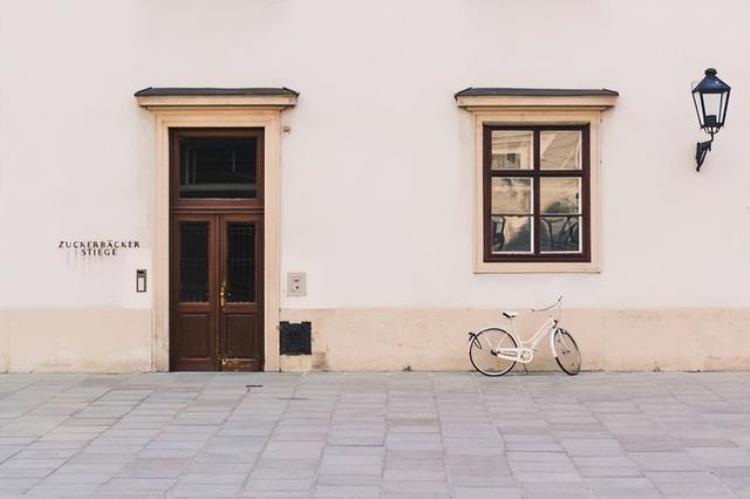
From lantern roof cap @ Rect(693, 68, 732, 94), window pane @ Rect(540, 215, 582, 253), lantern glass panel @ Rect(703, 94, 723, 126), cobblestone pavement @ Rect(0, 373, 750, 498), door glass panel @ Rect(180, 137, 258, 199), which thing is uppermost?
lantern roof cap @ Rect(693, 68, 732, 94)

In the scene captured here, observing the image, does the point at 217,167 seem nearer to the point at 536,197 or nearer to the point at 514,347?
the point at 536,197

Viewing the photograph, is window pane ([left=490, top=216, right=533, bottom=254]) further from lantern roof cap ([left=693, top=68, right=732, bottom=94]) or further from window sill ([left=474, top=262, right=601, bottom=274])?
lantern roof cap ([left=693, top=68, right=732, bottom=94])

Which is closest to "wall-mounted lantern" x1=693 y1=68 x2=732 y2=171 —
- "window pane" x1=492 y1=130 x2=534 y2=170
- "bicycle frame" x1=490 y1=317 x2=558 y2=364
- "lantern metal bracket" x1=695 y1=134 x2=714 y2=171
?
"lantern metal bracket" x1=695 y1=134 x2=714 y2=171

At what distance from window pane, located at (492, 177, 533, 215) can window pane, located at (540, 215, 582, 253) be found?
31 cm

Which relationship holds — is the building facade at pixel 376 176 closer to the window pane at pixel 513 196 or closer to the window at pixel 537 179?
the window at pixel 537 179

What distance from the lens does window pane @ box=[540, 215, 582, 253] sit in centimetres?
1195

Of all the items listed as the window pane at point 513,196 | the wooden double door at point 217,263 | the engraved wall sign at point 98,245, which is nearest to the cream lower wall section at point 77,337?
the wooden double door at point 217,263

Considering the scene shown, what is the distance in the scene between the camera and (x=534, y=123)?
11883 millimetres

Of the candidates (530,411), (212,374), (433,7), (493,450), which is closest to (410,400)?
(530,411)

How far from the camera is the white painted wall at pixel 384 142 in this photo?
1180 cm

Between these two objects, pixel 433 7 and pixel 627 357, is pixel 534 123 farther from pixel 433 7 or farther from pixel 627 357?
pixel 627 357

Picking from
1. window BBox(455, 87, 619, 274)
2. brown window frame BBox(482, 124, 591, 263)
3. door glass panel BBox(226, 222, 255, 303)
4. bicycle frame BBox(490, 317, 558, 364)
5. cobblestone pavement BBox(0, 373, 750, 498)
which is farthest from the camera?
door glass panel BBox(226, 222, 255, 303)

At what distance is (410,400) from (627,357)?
3372 millimetres

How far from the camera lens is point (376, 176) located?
11812 millimetres
